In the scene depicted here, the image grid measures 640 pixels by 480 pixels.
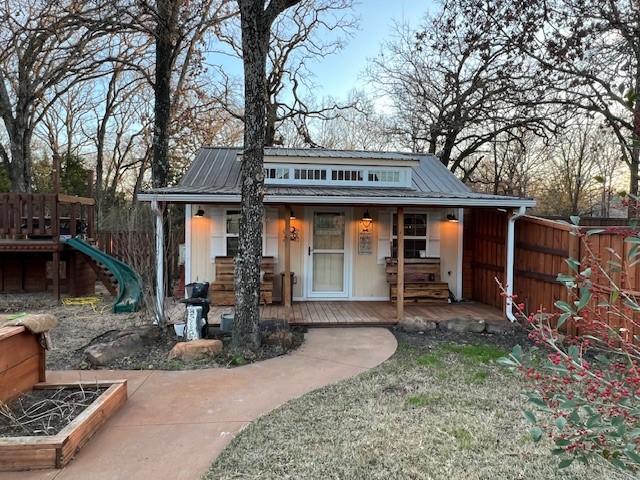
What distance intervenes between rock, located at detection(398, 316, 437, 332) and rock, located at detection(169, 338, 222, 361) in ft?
9.63

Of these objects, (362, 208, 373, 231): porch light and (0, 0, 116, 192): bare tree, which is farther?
(0, 0, 116, 192): bare tree

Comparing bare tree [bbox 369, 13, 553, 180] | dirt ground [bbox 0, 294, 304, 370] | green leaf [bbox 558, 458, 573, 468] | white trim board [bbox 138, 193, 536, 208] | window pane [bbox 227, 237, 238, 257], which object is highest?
bare tree [bbox 369, 13, 553, 180]

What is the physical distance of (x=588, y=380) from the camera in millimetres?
1588

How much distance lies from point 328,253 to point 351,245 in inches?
19.2

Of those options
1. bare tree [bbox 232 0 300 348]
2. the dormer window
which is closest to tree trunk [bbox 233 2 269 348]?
bare tree [bbox 232 0 300 348]

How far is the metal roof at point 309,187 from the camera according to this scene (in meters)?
6.45

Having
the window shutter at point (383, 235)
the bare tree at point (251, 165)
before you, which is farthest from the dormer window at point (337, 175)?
the bare tree at point (251, 165)

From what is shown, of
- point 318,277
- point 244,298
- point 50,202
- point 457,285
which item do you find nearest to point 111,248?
point 50,202

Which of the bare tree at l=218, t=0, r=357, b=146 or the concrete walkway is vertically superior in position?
the bare tree at l=218, t=0, r=357, b=146

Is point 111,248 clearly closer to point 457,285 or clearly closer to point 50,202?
point 50,202

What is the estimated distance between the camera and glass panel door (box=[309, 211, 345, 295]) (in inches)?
333

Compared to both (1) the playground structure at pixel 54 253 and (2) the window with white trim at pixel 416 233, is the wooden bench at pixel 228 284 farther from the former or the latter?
(2) the window with white trim at pixel 416 233

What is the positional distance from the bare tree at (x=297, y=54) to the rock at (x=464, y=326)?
1075 cm

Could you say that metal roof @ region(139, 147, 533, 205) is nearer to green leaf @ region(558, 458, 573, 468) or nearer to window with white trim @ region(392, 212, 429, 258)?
window with white trim @ region(392, 212, 429, 258)
